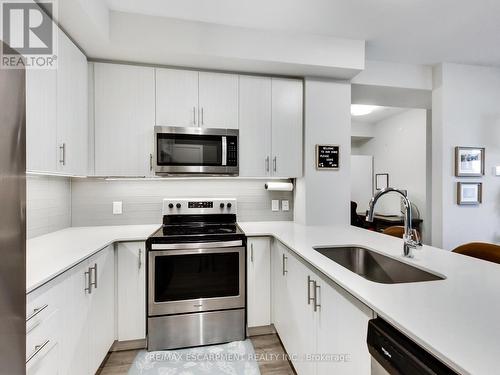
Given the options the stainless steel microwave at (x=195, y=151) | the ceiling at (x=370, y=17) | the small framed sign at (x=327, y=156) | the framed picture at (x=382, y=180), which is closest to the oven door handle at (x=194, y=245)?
the stainless steel microwave at (x=195, y=151)

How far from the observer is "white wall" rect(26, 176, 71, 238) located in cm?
173

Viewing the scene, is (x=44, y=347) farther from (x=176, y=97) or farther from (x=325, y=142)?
(x=325, y=142)

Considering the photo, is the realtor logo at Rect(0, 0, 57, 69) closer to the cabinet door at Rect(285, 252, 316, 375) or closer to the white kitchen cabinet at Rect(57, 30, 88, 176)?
the white kitchen cabinet at Rect(57, 30, 88, 176)

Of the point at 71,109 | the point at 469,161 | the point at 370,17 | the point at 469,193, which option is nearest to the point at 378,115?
the point at 469,161

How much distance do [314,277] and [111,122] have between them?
196 centimetres

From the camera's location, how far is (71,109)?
178cm

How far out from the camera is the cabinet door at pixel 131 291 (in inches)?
73.0

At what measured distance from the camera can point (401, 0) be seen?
176cm

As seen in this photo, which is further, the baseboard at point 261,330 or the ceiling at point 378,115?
the ceiling at point 378,115

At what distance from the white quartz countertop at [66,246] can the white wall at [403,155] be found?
13.0 feet

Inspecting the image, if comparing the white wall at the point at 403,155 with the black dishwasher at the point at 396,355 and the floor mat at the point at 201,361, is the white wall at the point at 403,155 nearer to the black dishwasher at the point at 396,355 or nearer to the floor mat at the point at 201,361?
the floor mat at the point at 201,361

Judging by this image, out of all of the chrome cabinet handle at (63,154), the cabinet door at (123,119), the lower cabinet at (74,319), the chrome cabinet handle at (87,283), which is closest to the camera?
the lower cabinet at (74,319)

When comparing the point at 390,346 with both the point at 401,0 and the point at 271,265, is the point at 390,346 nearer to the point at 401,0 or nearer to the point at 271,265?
the point at 271,265

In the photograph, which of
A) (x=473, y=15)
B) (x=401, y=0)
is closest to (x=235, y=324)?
(x=401, y=0)
